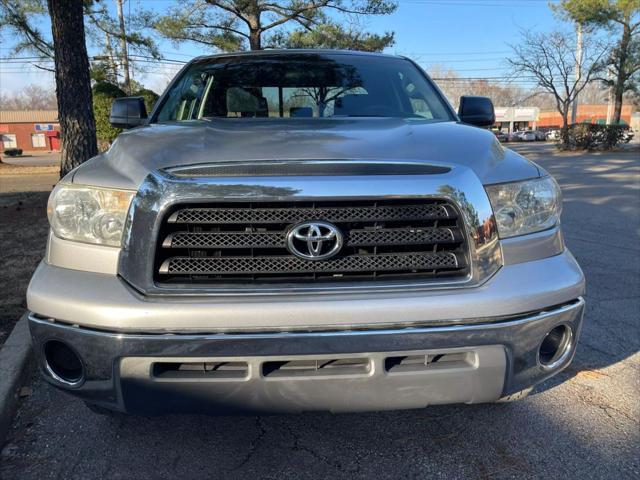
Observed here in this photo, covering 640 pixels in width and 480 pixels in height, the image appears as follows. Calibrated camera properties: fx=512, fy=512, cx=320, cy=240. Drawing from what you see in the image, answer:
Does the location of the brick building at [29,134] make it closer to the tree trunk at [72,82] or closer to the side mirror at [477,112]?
the tree trunk at [72,82]

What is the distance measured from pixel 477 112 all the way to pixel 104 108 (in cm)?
1850

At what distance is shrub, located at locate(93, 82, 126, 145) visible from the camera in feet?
62.5

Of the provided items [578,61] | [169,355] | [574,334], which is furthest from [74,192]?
[578,61]

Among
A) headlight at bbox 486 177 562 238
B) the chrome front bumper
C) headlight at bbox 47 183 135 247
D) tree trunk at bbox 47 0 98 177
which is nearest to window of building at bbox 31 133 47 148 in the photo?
tree trunk at bbox 47 0 98 177

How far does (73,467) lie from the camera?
2.19 m

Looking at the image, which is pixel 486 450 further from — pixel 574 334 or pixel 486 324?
pixel 486 324

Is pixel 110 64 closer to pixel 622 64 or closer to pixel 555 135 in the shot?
pixel 555 135

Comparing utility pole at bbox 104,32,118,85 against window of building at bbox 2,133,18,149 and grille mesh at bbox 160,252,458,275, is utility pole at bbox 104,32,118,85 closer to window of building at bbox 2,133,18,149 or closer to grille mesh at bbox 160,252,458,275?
grille mesh at bbox 160,252,458,275

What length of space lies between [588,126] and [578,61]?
4535 millimetres

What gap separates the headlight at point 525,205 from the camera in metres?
2.00

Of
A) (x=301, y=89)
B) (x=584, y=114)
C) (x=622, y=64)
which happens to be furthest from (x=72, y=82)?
(x=584, y=114)

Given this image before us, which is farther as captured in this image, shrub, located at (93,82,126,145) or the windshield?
shrub, located at (93,82,126,145)

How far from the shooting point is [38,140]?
251 ft

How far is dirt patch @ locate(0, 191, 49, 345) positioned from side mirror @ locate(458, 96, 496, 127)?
3348 mm
